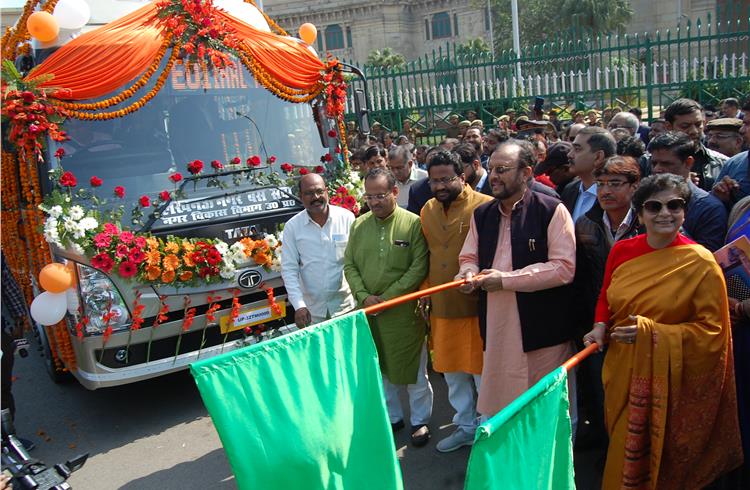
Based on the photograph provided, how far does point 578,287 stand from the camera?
147 inches

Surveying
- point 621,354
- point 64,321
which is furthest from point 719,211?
point 64,321

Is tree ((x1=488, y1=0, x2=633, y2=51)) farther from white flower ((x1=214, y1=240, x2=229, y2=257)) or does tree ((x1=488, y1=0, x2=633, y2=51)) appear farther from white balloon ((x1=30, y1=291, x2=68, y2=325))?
white balloon ((x1=30, y1=291, x2=68, y2=325))

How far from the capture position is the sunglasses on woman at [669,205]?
2.84 metres

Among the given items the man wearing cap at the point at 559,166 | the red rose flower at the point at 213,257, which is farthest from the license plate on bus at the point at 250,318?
the man wearing cap at the point at 559,166

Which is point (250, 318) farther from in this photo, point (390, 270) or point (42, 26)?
point (42, 26)

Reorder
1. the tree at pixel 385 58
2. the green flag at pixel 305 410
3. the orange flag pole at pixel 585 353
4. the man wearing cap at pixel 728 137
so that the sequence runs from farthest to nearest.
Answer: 1. the tree at pixel 385 58
2. the man wearing cap at pixel 728 137
3. the orange flag pole at pixel 585 353
4. the green flag at pixel 305 410

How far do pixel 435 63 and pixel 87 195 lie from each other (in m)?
10.4

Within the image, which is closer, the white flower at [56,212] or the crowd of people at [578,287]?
the crowd of people at [578,287]

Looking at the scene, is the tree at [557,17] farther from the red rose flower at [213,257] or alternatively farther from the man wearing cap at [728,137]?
the red rose flower at [213,257]

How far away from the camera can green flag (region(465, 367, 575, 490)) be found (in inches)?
79.4

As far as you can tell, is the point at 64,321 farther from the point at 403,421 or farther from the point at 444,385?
the point at 444,385

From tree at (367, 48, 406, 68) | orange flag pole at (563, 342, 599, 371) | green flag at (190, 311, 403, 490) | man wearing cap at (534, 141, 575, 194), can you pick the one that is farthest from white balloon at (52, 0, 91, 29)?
tree at (367, 48, 406, 68)

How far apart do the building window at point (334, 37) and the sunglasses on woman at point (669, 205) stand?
5748 cm

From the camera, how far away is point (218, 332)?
16.5 ft
